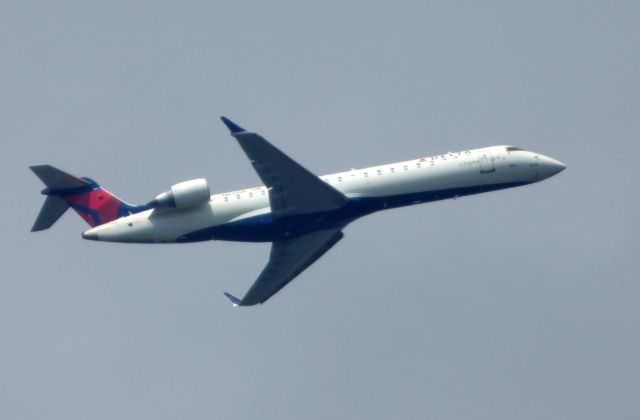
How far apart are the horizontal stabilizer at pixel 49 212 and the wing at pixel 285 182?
11343 mm

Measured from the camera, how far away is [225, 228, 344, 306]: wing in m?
68.4

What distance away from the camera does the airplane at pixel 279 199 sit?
64438 millimetres

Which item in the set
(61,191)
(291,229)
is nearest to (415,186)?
(291,229)

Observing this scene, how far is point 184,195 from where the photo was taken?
211 feet

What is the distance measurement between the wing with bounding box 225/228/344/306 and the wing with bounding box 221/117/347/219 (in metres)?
3.08

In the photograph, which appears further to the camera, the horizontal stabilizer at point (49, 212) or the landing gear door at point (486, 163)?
the landing gear door at point (486, 163)

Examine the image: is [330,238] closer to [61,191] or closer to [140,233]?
[140,233]

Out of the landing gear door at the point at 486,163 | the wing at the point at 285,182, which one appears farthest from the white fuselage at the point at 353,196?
the wing at the point at 285,182

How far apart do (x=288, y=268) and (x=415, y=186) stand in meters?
9.11

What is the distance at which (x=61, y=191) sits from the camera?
220 feet

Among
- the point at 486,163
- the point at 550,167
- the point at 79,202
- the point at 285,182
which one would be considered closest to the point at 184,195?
the point at 285,182

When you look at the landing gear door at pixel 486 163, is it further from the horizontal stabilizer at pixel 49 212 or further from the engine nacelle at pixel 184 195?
the horizontal stabilizer at pixel 49 212

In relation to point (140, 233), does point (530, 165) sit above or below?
above

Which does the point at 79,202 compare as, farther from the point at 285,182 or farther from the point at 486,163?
the point at 486,163
